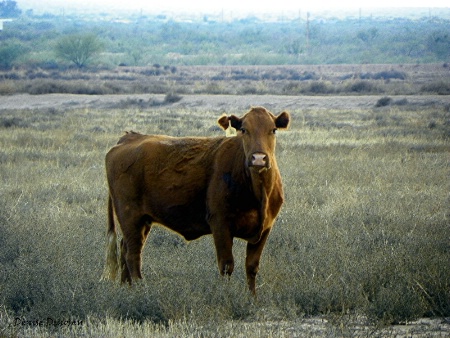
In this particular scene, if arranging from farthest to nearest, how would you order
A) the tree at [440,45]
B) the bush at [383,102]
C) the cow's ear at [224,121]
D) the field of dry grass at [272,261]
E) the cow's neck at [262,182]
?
the tree at [440,45]
the bush at [383,102]
the cow's ear at [224,121]
the cow's neck at [262,182]
the field of dry grass at [272,261]

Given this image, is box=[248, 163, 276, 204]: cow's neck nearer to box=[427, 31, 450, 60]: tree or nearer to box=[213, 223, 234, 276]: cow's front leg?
box=[213, 223, 234, 276]: cow's front leg

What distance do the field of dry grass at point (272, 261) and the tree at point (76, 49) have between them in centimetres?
6827

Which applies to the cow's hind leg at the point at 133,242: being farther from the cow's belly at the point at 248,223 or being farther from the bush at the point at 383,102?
the bush at the point at 383,102

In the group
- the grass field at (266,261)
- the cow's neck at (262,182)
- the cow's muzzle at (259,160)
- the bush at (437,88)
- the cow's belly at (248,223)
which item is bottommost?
the bush at (437,88)

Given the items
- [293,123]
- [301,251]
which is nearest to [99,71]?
[293,123]

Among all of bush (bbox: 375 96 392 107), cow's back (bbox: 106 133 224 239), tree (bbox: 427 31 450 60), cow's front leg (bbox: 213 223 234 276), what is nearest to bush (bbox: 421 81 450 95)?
bush (bbox: 375 96 392 107)

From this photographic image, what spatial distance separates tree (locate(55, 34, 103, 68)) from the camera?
84.4 meters

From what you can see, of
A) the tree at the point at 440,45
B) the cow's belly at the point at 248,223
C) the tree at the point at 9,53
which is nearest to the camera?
the cow's belly at the point at 248,223

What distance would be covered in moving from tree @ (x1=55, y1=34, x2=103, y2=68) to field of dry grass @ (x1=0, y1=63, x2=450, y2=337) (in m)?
68.3

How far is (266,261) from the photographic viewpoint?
855 centimetres

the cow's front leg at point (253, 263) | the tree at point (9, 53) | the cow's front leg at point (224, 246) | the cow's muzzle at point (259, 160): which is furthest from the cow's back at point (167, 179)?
the tree at point (9, 53)

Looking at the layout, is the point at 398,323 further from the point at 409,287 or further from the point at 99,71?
the point at 99,71

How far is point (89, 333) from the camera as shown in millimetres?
5980

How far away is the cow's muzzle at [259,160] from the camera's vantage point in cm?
683
